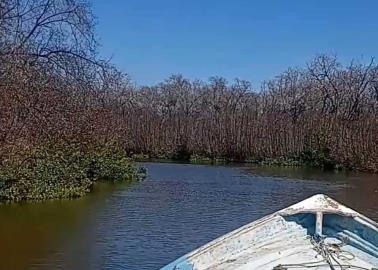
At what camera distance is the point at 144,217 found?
47.7 ft

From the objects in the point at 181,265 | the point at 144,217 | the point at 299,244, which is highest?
the point at 299,244

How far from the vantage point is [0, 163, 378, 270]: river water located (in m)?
10.5

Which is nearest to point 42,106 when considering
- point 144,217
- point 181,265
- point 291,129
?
point 144,217

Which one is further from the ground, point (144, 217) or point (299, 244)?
point (299, 244)

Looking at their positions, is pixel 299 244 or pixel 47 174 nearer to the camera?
pixel 299 244

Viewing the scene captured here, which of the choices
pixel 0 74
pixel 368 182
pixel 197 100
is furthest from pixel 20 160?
pixel 197 100

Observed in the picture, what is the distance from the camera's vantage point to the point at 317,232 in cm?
422

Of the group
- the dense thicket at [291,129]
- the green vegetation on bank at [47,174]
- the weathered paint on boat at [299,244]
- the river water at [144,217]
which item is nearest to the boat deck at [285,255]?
the weathered paint on boat at [299,244]

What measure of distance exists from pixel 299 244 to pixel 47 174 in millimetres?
13454

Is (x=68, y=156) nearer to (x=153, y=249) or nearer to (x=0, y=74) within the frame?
(x=0, y=74)

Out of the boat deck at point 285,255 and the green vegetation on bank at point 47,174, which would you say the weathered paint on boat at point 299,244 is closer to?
the boat deck at point 285,255

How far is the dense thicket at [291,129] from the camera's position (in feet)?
111

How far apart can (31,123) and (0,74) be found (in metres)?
1.56

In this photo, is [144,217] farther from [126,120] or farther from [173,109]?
[173,109]
